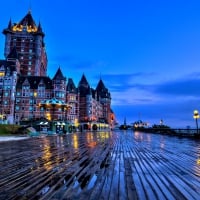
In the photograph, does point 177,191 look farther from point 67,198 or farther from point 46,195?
point 46,195

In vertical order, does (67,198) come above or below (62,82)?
below

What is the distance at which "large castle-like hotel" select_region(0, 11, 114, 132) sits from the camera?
84938 mm

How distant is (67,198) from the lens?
4480 mm

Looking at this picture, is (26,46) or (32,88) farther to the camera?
(26,46)

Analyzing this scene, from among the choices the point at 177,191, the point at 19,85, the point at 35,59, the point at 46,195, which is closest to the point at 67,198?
the point at 46,195

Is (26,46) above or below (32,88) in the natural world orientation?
above

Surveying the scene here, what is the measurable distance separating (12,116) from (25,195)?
8552 centimetres

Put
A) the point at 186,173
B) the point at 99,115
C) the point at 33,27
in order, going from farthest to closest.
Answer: the point at 99,115
the point at 33,27
the point at 186,173

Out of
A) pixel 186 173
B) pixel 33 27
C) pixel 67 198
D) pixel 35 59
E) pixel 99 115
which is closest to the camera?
pixel 67 198

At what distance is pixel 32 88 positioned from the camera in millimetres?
90375

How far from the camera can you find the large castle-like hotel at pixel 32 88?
8494 cm

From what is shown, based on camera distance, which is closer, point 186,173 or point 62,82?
point 186,173

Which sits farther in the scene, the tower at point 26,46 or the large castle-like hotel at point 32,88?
the tower at point 26,46

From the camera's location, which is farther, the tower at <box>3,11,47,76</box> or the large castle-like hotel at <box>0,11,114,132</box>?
the tower at <box>3,11,47,76</box>
